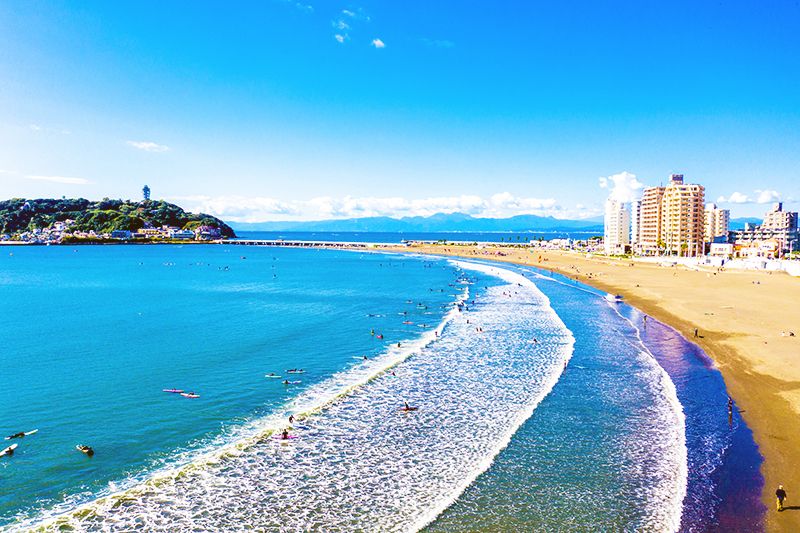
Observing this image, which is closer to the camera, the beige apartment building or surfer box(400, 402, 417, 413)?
surfer box(400, 402, 417, 413)

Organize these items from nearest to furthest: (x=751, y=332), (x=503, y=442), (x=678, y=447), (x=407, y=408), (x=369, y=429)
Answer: (x=678, y=447) → (x=503, y=442) → (x=369, y=429) → (x=407, y=408) → (x=751, y=332)

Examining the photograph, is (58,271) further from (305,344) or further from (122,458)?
(122,458)

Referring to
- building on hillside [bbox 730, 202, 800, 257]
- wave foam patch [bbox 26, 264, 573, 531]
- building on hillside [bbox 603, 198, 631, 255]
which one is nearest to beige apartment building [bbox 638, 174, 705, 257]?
building on hillside [bbox 730, 202, 800, 257]

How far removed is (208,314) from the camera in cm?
5134

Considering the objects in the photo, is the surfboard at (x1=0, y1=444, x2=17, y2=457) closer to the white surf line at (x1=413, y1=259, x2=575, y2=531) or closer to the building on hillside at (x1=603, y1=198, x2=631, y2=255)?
the white surf line at (x1=413, y1=259, x2=575, y2=531)

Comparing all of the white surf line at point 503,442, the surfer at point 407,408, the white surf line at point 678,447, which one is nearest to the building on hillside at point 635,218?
the white surf line at point 503,442

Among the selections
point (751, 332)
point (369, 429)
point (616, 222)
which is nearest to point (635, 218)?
point (616, 222)

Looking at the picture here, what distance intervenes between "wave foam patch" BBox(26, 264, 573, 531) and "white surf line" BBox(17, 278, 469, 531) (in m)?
0.16

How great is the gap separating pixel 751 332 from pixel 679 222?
4039 inches

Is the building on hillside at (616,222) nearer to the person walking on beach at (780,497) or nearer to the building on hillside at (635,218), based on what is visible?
the building on hillside at (635,218)

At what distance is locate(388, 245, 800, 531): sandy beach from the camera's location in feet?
62.5

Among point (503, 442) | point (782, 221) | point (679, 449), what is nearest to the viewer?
point (679, 449)

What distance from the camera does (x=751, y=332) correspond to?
4112 cm

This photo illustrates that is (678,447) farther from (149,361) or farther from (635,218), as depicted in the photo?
(635,218)
